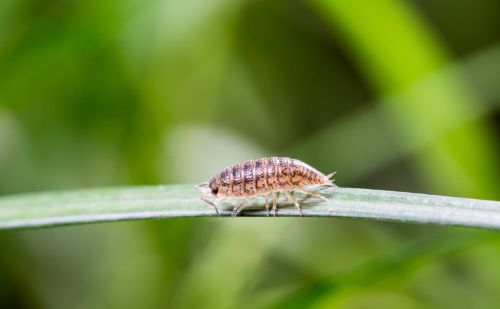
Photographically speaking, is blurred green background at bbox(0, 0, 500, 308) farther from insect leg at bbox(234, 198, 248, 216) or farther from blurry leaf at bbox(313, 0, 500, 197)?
insect leg at bbox(234, 198, 248, 216)

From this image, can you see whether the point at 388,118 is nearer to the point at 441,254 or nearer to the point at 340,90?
the point at 340,90

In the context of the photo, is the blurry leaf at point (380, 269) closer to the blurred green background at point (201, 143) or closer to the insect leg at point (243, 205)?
the blurred green background at point (201, 143)

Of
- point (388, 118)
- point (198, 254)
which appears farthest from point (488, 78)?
point (198, 254)

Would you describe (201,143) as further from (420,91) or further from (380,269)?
(380,269)

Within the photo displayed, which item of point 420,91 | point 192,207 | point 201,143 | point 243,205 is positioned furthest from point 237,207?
point 201,143

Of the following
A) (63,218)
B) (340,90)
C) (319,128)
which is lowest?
(63,218)

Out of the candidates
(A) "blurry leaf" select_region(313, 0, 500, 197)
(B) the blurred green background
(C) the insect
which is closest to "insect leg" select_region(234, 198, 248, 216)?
(C) the insect
